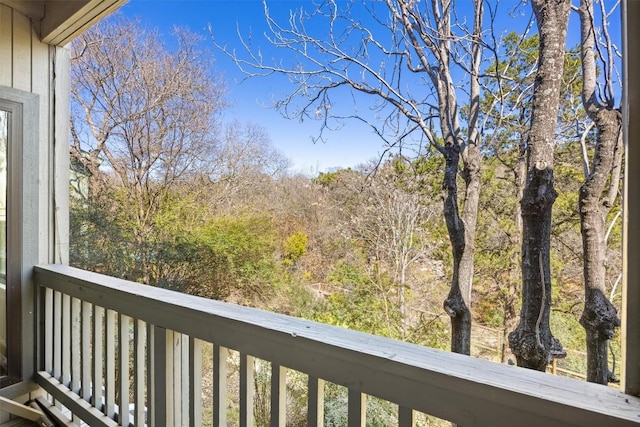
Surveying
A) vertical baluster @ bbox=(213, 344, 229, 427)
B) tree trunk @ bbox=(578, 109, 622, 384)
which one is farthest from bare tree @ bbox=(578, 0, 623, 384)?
vertical baluster @ bbox=(213, 344, 229, 427)

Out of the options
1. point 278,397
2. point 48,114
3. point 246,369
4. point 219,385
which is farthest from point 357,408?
point 48,114

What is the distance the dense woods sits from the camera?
1186mm

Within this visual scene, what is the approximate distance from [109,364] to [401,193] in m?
1.68

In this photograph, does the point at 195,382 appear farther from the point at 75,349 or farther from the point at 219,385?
the point at 75,349

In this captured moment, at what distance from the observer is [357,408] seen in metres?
0.81

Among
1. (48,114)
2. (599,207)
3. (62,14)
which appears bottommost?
(599,207)

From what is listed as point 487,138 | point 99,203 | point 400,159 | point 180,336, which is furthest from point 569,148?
point 99,203

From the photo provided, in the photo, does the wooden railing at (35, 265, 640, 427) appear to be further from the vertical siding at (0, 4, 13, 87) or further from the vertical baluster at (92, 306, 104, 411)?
the vertical siding at (0, 4, 13, 87)

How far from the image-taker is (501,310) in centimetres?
148

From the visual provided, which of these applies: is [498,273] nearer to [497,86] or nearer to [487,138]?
[487,138]

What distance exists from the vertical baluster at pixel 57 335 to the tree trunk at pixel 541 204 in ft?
7.28

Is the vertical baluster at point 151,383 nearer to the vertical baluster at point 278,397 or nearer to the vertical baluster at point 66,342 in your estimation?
the vertical baluster at point 278,397

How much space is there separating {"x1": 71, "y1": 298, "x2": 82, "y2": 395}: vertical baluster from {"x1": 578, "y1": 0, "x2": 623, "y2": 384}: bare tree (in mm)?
2191

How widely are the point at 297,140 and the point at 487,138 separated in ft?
4.23
